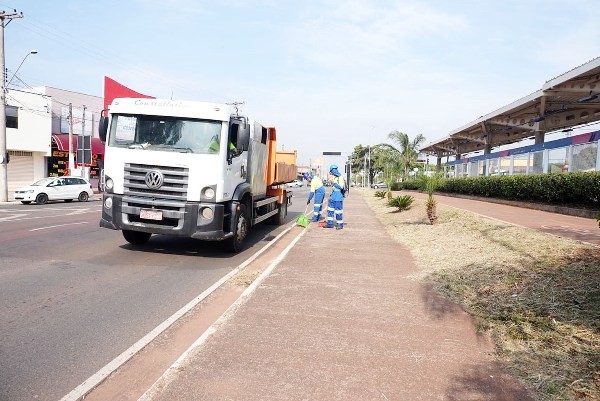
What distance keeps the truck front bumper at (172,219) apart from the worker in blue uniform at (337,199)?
5.64m

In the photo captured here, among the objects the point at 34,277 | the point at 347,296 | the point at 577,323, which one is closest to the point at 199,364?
the point at 347,296

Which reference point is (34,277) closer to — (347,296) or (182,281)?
(182,281)

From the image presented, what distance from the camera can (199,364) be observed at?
143 inches

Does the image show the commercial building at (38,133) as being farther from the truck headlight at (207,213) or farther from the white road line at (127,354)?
the white road line at (127,354)

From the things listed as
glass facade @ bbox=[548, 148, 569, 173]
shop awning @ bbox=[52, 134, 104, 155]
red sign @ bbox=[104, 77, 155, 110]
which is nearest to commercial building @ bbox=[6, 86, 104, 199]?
shop awning @ bbox=[52, 134, 104, 155]

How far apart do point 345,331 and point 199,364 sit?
1576 mm

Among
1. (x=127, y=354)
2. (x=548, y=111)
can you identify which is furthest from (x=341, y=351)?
(x=548, y=111)

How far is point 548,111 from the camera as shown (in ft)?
78.7

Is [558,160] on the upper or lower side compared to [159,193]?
upper

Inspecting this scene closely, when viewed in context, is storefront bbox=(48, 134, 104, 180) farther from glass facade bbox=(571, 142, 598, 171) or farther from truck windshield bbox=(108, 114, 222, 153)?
glass facade bbox=(571, 142, 598, 171)

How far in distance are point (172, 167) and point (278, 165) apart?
5491mm

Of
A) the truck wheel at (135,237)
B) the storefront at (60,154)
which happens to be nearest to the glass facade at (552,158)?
the truck wheel at (135,237)

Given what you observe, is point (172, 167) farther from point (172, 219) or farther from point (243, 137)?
point (243, 137)

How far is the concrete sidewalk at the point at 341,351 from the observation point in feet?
10.8
